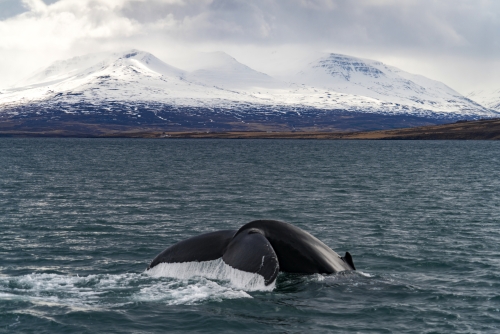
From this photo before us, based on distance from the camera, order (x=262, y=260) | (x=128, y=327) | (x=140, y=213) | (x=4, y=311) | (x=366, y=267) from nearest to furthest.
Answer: (x=262, y=260) → (x=128, y=327) → (x=4, y=311) → (x=366, y=267) → (x=140, y=213)

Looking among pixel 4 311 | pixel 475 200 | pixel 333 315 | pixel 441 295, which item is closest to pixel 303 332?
pixel 333 315

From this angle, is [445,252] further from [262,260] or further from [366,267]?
[262,260]

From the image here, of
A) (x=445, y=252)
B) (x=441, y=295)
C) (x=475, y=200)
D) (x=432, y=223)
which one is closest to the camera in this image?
(x=441, y=295)

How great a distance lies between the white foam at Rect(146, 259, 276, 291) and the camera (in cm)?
1592

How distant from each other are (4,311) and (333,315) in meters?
8.29

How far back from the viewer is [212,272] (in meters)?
16.5

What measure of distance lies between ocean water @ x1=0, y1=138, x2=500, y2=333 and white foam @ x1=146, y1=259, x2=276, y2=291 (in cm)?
5

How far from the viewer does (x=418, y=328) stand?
1564cm

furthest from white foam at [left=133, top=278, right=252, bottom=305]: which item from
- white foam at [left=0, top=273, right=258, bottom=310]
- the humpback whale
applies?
the humpback whale

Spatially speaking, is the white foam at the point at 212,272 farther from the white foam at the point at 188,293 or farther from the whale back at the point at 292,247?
the whale back at the point at 292,247

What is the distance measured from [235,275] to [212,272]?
2.43 feet

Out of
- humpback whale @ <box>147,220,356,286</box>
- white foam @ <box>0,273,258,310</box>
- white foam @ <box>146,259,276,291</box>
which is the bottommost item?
white foam @ <box>0,273,258,310</box>

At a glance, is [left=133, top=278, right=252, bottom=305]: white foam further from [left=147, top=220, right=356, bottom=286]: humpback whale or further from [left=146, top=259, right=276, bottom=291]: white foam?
[left=147, top=220, right=356, bottom=286]: humpback whale

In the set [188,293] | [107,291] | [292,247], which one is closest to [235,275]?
[292,247]
